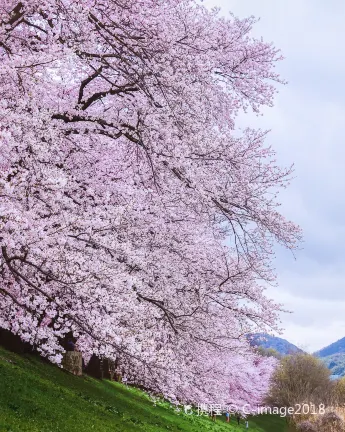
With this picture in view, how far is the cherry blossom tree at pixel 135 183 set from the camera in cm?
916

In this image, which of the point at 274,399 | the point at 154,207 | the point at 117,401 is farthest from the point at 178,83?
the point at 274,399

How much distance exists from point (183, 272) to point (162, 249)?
3.14 ft

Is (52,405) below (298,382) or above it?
below

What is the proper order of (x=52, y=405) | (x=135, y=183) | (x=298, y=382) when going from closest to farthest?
(x=52, y=405)
(x=135, y=183)
(x=298, y=382)

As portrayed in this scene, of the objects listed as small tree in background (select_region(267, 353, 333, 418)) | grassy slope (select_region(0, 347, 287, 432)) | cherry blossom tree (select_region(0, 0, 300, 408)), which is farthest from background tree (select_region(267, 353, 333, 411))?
cherry blossom tree (select_region(0, 0, 300, 408))

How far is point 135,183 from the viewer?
15.7 metres

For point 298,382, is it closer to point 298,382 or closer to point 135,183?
point 298,382

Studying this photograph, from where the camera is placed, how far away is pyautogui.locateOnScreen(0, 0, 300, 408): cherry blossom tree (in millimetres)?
9164

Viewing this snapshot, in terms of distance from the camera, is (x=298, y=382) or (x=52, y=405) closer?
(x=52, y=405)

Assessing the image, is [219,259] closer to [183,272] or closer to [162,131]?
[183,272]

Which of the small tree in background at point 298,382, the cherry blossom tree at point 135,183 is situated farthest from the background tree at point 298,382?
the cherry blossom tree at point 135,183

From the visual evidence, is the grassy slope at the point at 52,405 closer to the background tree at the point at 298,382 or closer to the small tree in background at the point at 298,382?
the background tree at the point at 298,382

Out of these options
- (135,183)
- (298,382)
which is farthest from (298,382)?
(135,183)

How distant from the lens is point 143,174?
14.6m
